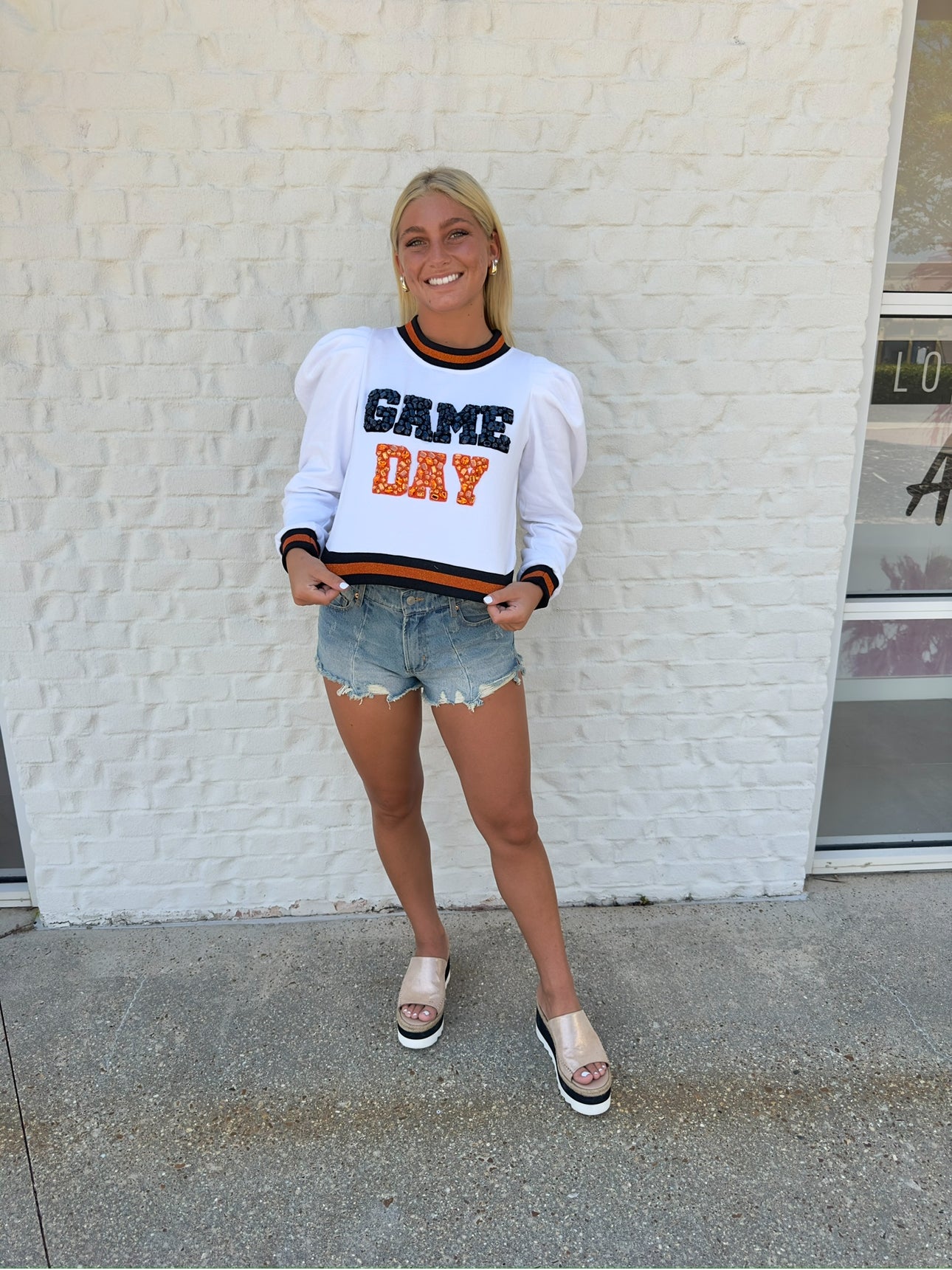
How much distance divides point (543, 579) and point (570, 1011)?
1.01 metres

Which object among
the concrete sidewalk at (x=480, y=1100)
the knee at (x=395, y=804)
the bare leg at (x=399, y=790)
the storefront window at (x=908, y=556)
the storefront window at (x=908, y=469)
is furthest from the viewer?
the storefront window at (x=908, y=469)

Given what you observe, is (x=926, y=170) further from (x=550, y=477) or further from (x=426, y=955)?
(x=426, y=955)

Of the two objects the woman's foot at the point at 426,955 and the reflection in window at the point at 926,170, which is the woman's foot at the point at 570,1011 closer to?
the woman's foot at the point at 426,955

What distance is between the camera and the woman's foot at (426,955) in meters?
2.03

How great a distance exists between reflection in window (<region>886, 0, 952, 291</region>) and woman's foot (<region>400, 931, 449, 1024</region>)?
2.11 meters

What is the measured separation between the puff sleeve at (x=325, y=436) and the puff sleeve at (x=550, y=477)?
36 centimetres

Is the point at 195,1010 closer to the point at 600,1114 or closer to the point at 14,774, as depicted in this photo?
the point at 14,774

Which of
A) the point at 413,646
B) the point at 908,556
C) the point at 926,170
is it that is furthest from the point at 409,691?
the point at 926,170

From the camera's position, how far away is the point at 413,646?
172 cm

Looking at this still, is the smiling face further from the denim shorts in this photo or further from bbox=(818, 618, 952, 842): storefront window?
bbox=(818, 618, 952, 842): storefront window

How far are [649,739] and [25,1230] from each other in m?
1.81

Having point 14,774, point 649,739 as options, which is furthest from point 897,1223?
point 14,774

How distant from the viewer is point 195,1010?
2.15 meters

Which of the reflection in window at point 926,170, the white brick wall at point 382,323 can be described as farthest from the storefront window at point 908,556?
the white brick wall at point 382,323
